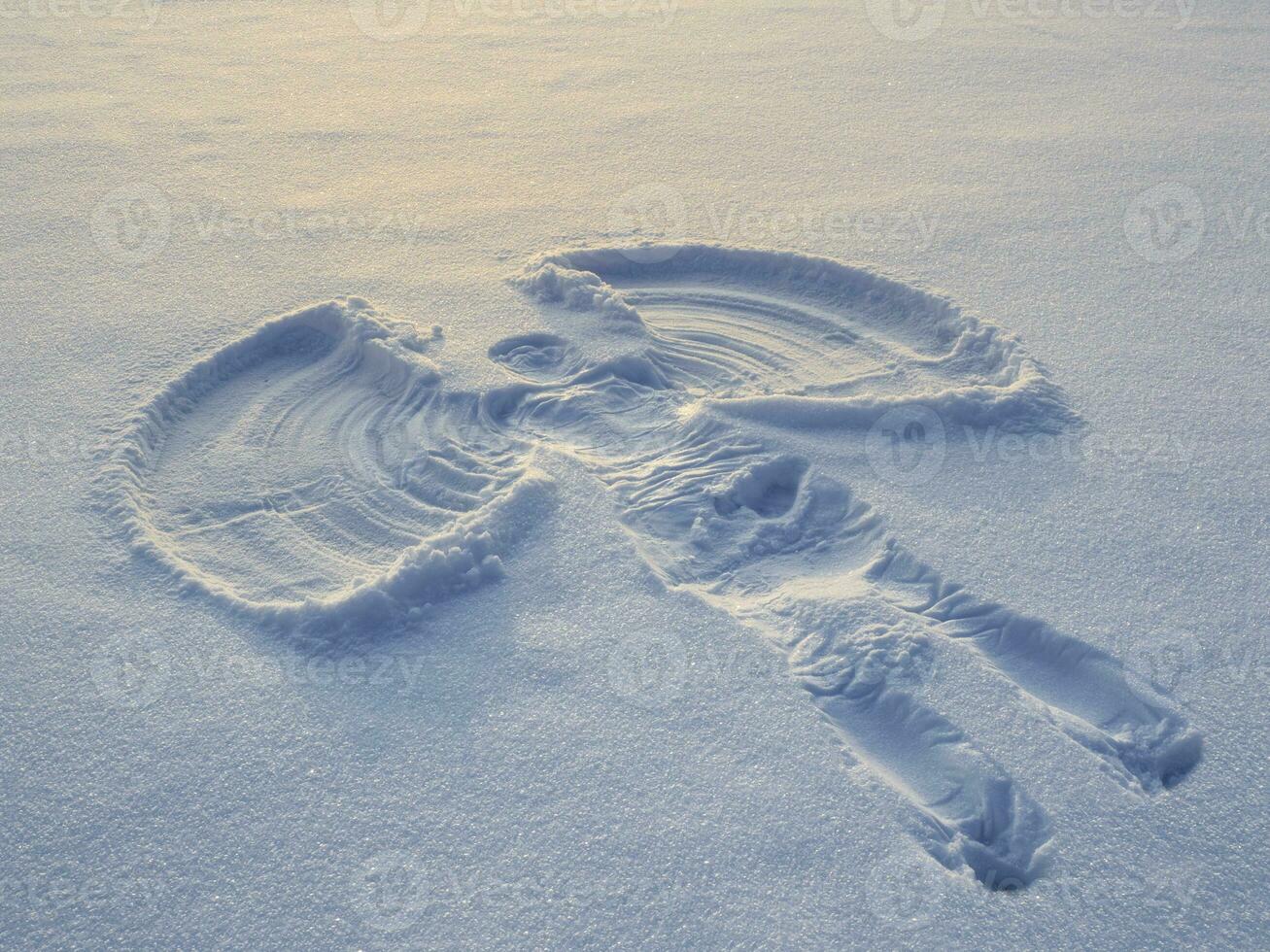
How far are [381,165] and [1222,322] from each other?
2.11 m

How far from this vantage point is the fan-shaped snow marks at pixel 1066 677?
1.41m

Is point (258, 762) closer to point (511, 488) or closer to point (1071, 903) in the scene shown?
point (511, 488)

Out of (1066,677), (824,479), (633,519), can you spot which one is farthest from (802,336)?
(1066,677)

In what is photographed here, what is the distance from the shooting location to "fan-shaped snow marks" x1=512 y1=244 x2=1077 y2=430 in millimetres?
2006

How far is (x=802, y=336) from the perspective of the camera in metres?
2.25

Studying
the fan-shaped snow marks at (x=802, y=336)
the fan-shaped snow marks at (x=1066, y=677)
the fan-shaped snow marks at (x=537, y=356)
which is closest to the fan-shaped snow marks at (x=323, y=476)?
the fan-shaped snow marks at (x=537, y=356)

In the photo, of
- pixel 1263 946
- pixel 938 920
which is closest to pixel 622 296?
pixel 938 920

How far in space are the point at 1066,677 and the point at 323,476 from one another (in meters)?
1.27

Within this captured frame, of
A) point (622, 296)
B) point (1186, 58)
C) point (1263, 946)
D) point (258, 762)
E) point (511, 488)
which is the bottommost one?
point (1263, 946)

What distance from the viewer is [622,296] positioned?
2.35m

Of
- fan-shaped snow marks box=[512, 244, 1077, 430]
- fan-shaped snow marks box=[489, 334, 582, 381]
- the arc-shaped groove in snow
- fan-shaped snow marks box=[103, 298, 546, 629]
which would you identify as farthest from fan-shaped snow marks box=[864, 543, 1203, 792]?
fan-shaped snow marks box=[489, 334, 582, 381]

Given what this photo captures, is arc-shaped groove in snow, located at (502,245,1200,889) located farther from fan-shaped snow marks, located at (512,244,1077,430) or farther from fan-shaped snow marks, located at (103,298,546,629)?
fan-shaped snow marks, located at (103,298,546,629)

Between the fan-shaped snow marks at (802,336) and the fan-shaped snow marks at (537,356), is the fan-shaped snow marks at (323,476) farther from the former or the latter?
the fan-shaped snow marks at (802,336)

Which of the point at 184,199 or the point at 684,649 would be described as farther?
the point at 184,199
